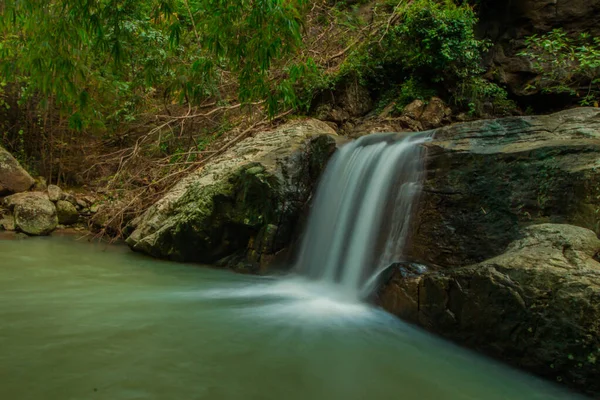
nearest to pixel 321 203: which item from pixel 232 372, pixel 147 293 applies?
pixel 147 293

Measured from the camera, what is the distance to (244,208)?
262 inches

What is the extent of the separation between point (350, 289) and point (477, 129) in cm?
259

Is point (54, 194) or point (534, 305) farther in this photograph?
point (54, 194)

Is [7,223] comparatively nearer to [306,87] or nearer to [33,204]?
[33,204]

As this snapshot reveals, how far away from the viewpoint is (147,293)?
475 cm

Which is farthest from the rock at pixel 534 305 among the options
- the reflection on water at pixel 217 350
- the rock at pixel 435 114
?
the rock at pixel 435 114

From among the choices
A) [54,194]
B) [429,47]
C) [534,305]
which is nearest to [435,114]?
[429,47]

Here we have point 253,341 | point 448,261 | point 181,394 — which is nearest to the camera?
point 181,394

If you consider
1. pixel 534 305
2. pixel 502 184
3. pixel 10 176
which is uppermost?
pixel 502 184

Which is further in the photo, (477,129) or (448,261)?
(477,129)

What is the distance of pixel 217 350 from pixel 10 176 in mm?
9386

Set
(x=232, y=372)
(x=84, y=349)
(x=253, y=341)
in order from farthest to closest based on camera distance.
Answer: (x=253, y=341) < (x=84, y=349) < (x=232, y=372)

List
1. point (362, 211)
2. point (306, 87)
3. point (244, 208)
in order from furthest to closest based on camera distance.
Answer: point (306, 87), point (244, 208), point (362, 211)

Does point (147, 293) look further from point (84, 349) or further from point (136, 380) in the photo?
point (136, 380)
